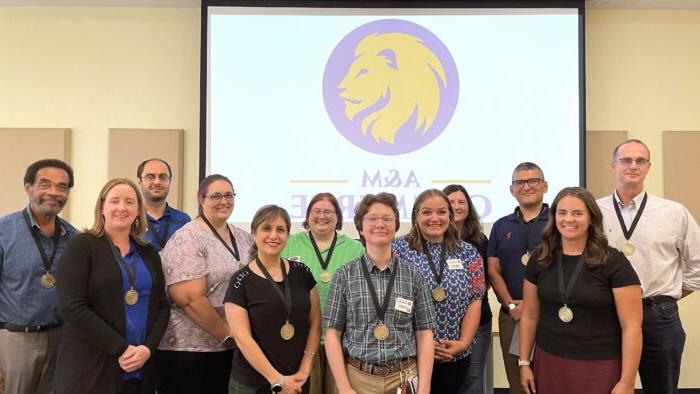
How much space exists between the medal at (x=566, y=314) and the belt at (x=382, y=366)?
76 cm

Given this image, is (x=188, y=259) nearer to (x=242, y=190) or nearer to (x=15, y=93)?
(x=242, y=190)

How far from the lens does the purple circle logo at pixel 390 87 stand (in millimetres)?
5008

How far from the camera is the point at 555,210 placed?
8.86ft

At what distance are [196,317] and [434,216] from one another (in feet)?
4.39

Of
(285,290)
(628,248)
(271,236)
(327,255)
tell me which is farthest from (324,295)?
(628,248)

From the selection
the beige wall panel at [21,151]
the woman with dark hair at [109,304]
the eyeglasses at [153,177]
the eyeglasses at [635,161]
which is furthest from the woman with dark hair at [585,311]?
the beige wall panel at [21,151]

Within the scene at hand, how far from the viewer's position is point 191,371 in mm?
2795

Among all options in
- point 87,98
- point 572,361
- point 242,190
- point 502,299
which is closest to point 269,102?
point 242,190

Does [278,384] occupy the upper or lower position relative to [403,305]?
lower

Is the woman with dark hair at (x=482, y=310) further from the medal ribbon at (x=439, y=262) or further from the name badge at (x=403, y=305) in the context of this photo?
the name badge at (x=403, y=305)

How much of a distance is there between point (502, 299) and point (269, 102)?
2840 millimetres

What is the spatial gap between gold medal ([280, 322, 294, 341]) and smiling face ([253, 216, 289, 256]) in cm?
34

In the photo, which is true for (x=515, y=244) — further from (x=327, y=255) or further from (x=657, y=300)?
(x=327, y=255)

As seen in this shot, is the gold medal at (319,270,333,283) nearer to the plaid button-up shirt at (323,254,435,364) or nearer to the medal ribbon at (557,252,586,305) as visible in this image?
the plaid button-up shirt at (323,254,435,364)
